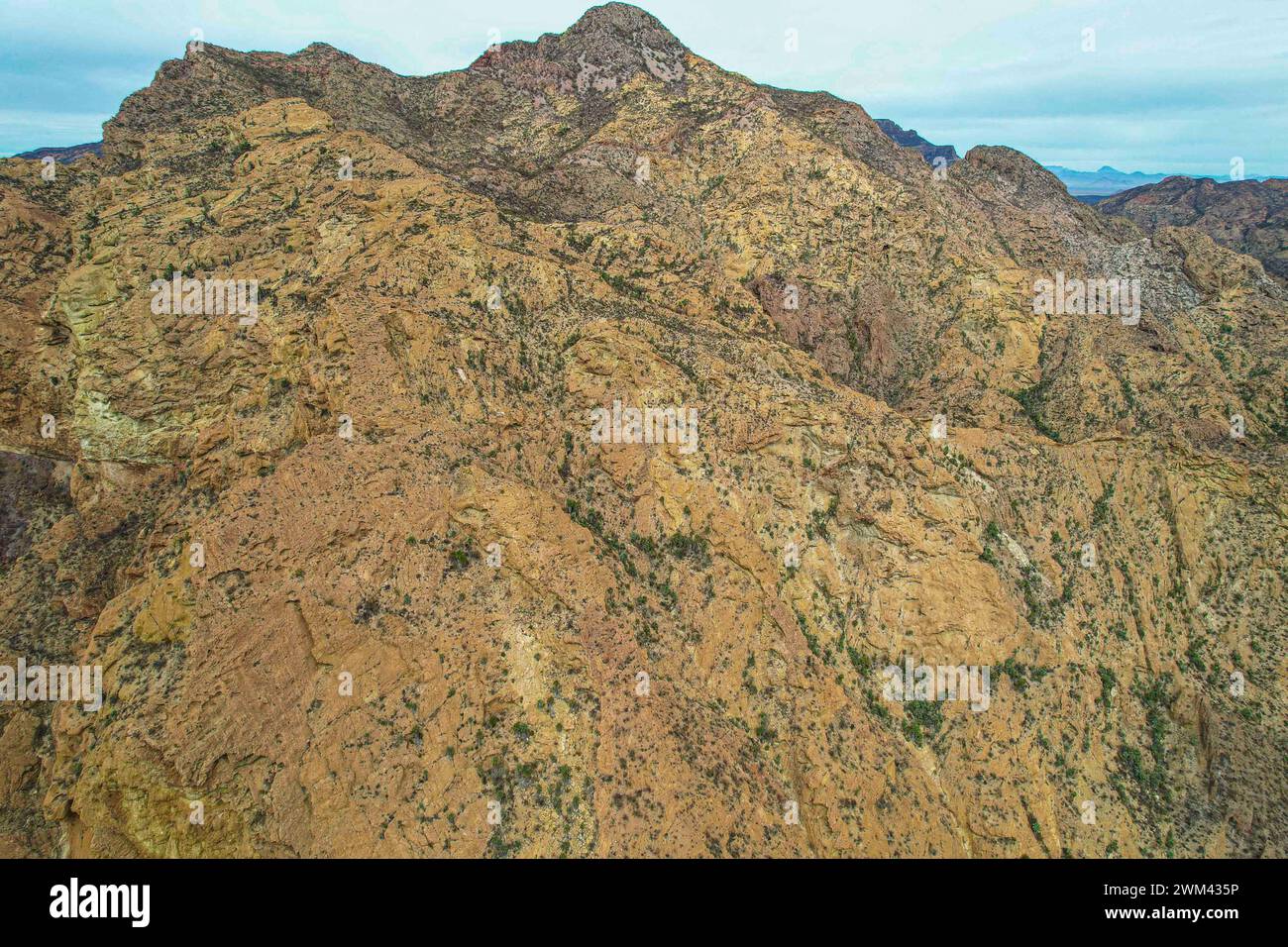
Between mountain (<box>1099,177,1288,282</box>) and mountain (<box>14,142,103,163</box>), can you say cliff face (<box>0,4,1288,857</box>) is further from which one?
mountain (<box>14,142,103,163</box>)

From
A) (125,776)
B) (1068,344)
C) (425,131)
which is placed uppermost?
(425,131)

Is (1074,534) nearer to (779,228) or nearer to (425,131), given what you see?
(779,228)

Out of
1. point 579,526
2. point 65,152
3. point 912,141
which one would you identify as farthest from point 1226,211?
point 65,152

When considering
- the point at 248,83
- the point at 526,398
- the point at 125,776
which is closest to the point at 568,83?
the point at 248,83

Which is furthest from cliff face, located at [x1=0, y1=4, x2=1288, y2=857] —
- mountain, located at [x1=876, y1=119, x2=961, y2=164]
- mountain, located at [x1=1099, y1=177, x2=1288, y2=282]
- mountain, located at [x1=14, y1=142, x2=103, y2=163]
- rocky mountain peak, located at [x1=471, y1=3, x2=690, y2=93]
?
mountain, located at [x1=876, y1=119, x2=961, y2=164]

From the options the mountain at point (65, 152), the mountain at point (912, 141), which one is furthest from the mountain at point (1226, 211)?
the mountain at point (65, 152)

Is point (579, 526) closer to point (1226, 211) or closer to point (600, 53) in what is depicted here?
point (600, 53)

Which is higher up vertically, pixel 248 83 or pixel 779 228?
pixel 248 83
